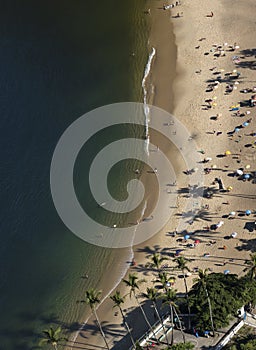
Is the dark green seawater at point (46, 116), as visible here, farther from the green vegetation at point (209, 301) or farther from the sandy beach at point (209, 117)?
the green vegetation at point (209, 301)

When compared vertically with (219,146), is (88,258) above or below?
below

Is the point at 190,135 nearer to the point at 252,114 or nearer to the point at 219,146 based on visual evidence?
the point at 219,146

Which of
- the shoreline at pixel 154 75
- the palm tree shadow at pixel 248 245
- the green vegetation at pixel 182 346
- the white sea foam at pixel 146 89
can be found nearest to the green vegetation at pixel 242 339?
the green vegetation at pixel 182 346

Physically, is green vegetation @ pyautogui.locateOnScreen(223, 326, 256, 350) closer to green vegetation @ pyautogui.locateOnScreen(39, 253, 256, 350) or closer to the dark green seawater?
green vegetation @ pyautogui.locateOnScreen(39, 253, 256, 350)

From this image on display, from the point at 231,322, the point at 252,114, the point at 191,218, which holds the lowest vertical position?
the point at 231,322

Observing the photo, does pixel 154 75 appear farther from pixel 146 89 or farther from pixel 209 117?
pixel 209 117

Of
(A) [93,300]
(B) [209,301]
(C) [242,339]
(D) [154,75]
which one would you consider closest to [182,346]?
(B) [209,301]

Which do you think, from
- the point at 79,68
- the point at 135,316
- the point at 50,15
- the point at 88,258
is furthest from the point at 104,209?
the point at 50,15
